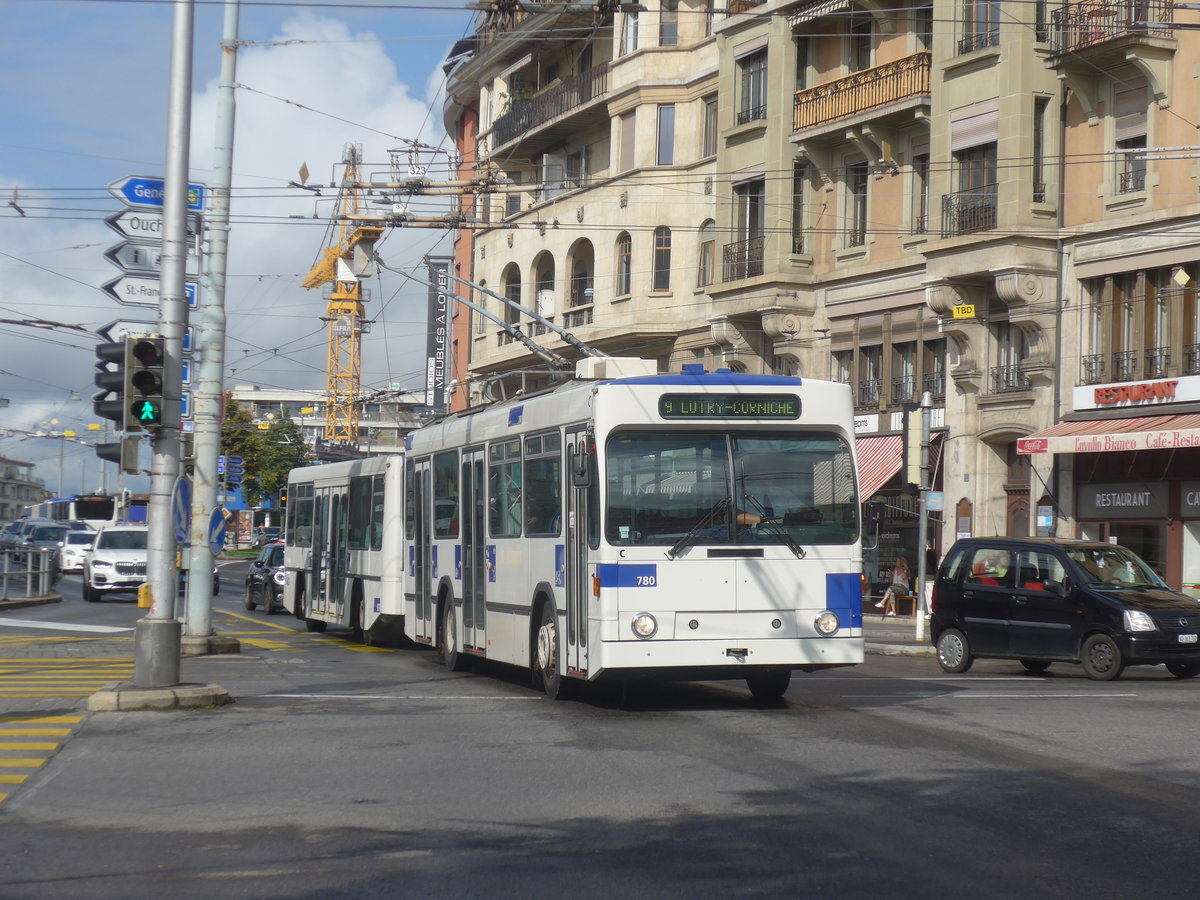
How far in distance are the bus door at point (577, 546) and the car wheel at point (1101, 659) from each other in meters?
7.82

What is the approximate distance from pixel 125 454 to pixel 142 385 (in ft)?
2.99

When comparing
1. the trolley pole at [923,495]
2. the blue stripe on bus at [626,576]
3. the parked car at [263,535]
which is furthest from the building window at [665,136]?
the parked car at [263,535]

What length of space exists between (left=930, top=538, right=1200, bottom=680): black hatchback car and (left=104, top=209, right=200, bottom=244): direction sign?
1113 centimetres

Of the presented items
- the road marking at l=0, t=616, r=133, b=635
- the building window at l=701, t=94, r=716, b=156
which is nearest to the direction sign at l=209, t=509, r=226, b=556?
the road marking at l=0, t=616, r=133, b=635

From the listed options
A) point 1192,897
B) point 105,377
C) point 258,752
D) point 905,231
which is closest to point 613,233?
point 905,231

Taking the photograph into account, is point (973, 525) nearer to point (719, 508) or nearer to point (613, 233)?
point (613, 233)

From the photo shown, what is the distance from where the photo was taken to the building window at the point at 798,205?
126ft

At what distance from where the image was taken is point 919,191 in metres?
35.5

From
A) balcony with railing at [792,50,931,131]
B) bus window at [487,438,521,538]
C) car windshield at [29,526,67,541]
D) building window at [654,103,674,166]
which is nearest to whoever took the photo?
bus window at [487,438,521,538]

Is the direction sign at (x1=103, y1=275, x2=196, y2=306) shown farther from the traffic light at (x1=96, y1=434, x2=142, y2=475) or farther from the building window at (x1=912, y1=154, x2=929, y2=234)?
the building window at (x1=912, y1=154, x2=929, y2=234)

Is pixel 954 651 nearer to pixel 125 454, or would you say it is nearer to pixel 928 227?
pixel 125 454

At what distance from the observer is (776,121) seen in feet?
126

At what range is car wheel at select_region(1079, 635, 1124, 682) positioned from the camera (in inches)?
767

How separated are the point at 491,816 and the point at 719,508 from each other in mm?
Answer: 5741
